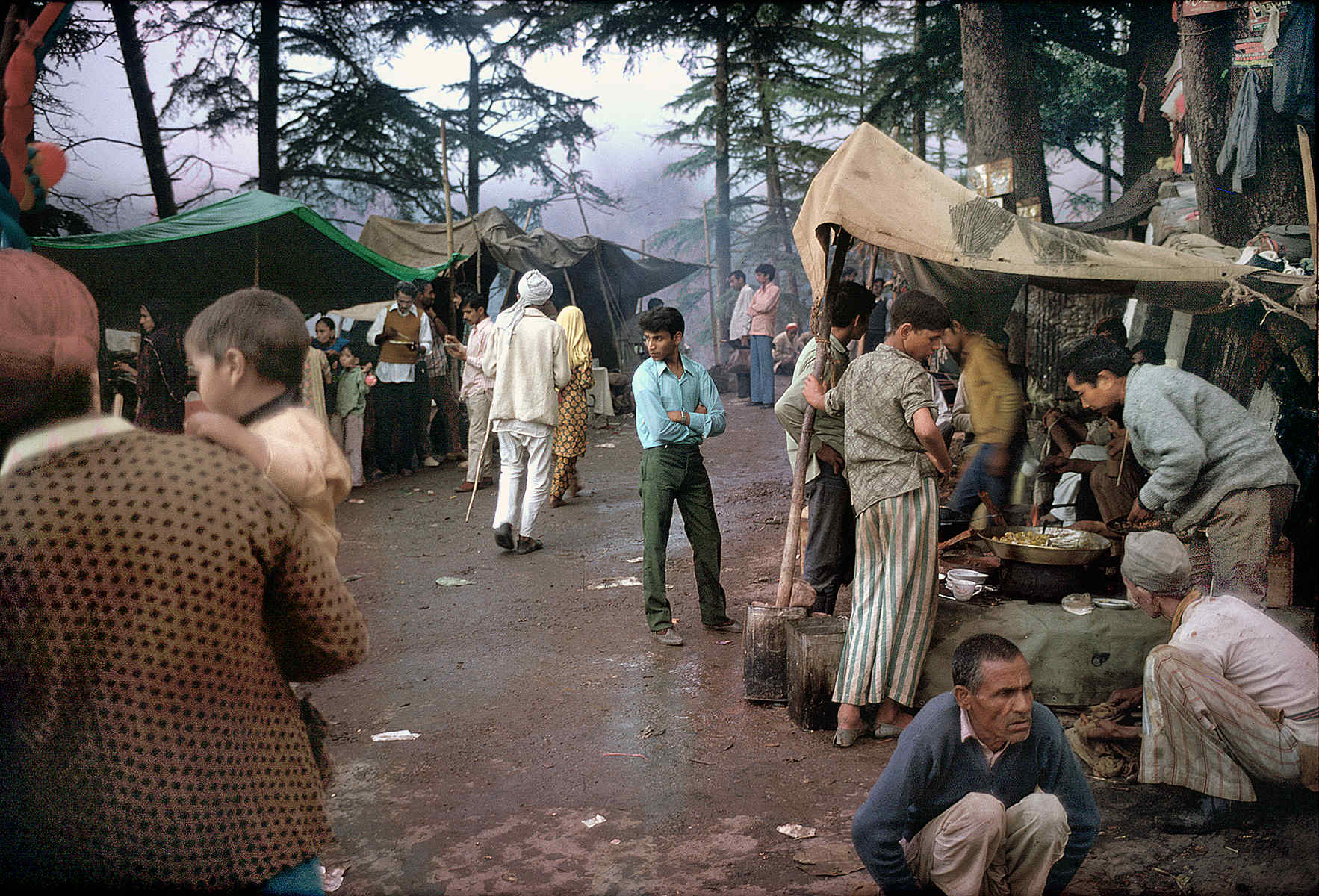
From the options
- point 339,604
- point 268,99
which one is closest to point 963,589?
point 339,604

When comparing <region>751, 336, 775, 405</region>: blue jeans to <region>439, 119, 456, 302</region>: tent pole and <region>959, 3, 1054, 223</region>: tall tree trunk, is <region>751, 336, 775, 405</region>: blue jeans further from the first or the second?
<region>959, 3, 1054, 223</region>: tall tree trunk

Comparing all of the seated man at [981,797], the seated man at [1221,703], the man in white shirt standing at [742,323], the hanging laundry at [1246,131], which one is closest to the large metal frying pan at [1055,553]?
the seated man at [1221,703]

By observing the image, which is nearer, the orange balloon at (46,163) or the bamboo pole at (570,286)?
the orange balloon at (46,163)

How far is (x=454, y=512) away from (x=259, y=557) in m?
8.15

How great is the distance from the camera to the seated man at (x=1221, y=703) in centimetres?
330

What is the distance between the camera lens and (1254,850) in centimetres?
330

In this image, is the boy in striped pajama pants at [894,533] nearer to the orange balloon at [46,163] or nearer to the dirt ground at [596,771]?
the dirt ground at [596,771]

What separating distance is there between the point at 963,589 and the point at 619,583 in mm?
2836

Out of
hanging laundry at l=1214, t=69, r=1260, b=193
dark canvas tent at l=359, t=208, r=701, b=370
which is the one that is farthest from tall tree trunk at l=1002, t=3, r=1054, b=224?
dark canvas tent at l=359, t=208, r=701, b=370

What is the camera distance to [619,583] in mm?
6961

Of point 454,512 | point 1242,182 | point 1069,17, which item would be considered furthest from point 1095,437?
point 1069,17

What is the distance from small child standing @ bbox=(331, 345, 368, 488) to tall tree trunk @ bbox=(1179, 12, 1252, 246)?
28.5 feet

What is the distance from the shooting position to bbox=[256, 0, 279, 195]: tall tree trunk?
11.4 meters

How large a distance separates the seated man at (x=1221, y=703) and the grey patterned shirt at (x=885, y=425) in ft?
3.28
